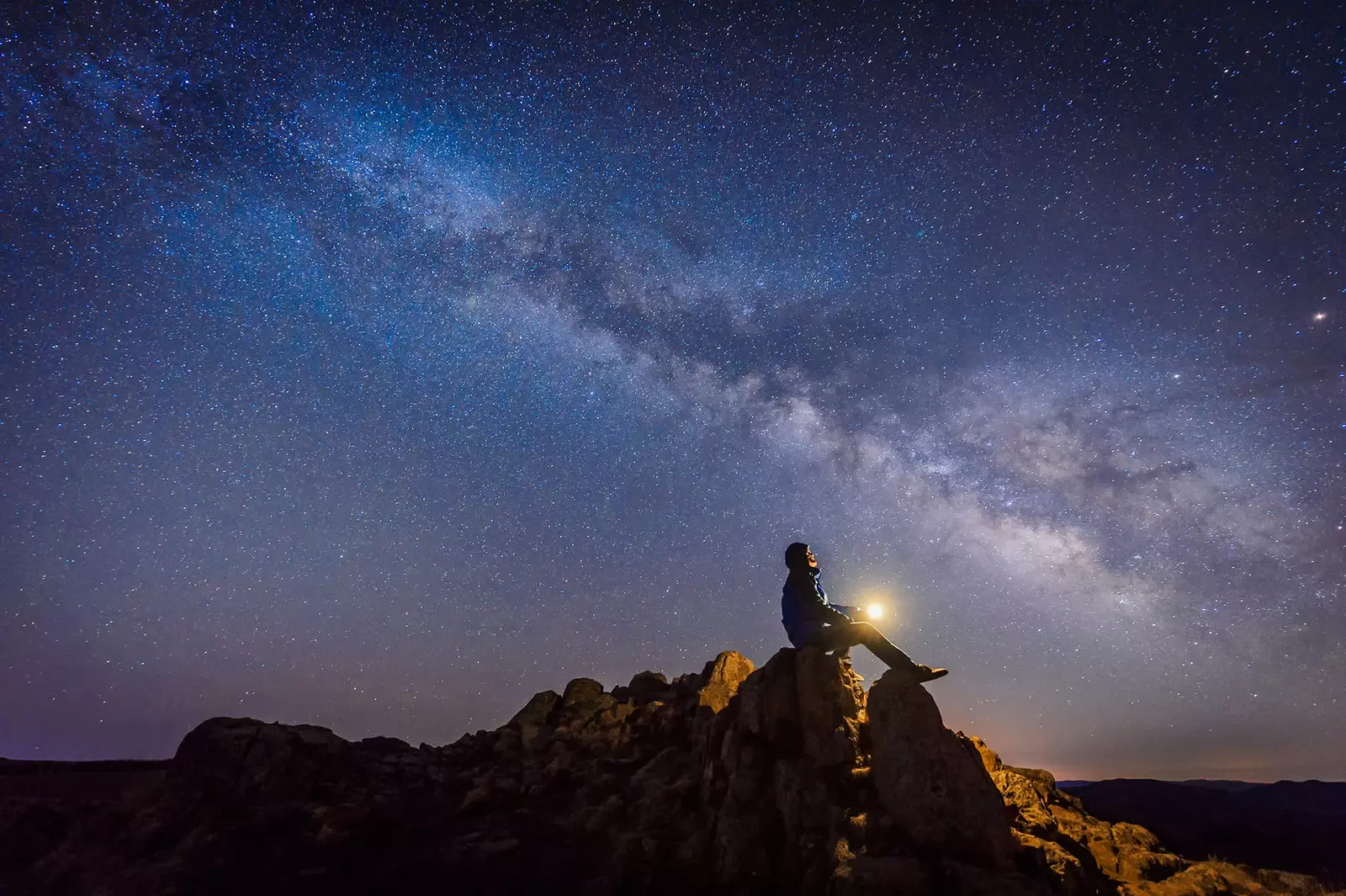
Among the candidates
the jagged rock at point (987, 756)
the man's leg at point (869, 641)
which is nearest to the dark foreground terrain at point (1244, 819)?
Answer: the jagged rock at point (987, 756)

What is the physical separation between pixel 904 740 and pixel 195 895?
14.8m

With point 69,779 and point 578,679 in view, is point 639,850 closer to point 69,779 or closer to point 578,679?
point 578,679

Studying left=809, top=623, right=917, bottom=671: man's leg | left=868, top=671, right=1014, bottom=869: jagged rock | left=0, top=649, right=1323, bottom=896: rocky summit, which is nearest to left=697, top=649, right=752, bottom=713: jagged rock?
left=0, top=649, right=1323, bottom=896: rocky summit

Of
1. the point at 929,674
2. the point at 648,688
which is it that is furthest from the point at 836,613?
the point at 648,688

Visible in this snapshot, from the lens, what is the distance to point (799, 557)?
1381cm

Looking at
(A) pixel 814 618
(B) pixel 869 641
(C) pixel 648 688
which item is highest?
(A) pixel 814 618

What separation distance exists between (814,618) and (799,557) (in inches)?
61.3

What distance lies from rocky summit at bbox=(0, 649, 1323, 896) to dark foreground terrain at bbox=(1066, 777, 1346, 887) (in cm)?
1127

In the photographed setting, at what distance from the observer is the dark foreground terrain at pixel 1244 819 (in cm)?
2847

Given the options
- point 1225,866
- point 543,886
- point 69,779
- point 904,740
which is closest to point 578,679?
point 543,886

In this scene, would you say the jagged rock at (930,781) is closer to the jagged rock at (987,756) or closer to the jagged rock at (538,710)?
the jagged rock at (987,756)

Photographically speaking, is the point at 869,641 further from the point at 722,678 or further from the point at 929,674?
the point at 722,678

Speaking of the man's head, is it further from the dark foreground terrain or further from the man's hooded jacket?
the dark foreground terrain

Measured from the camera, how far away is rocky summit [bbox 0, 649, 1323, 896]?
413 inches
